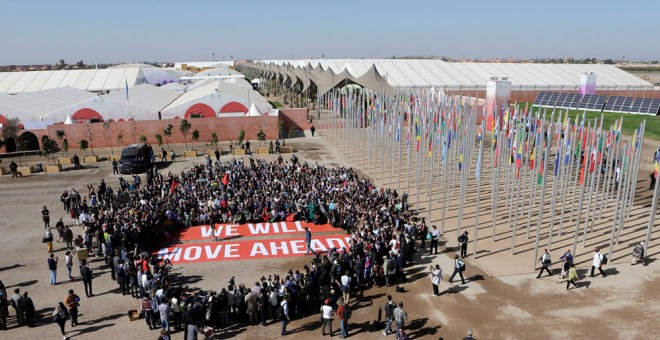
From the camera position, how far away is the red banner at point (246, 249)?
67.3 feet

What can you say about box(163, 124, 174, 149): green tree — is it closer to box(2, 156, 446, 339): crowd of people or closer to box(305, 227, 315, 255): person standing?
box(2, 156, 446, 339): crowd of people

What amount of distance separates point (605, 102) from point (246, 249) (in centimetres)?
5349

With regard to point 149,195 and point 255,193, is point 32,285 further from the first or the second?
point 255,193

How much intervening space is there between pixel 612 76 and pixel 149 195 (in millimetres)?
92855

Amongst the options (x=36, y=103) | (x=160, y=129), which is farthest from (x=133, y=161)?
Result: (x=36, y=103)

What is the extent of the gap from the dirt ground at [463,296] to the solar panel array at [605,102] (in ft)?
115

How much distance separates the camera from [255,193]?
2644cm

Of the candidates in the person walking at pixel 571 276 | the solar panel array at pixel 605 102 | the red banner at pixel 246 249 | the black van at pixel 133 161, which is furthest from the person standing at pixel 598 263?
the solar panel array at pixel 605 102

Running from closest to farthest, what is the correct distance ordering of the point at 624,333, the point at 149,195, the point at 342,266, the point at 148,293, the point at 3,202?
the point at 624,333 < the point at 148,293 < the point at 342,266 < the point at 149,195 < the point at 3,202

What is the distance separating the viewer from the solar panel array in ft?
178

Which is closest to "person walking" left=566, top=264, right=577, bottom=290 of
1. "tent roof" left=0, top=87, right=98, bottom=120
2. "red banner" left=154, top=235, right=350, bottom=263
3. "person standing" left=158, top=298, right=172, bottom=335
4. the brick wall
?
"red banner" left=154, top=235, right=350, bottom=263

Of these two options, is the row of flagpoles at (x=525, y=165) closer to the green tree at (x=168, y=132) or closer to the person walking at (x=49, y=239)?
the person walking at (x=49, y=239)

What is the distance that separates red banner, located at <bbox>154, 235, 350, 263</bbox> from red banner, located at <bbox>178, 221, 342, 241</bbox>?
1.00 m

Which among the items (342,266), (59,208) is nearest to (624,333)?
(342,266)
